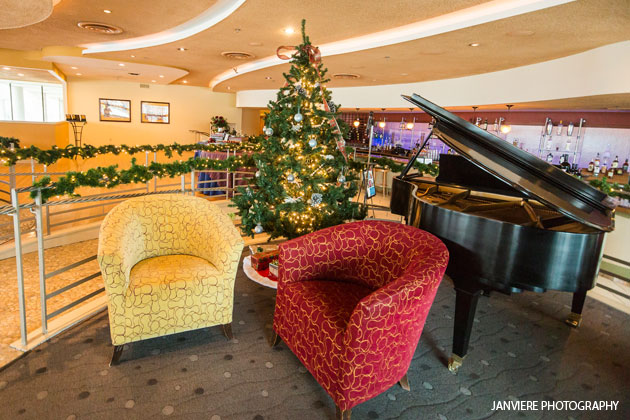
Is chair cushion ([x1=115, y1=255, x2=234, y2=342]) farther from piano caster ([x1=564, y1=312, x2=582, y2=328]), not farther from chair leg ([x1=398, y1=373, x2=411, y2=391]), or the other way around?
piano caster ([x1=564, y1=312, x2=582, y2=328])

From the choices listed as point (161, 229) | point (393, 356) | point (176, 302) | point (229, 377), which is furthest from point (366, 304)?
point (161, 229)

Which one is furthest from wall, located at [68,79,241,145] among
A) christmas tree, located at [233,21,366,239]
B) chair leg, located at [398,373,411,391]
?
chair leg, located at [398,373,411,391]

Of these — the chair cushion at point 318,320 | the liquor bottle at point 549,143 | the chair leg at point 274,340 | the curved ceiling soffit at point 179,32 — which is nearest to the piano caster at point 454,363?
the chair cushion at point 318,320

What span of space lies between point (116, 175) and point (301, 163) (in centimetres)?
204

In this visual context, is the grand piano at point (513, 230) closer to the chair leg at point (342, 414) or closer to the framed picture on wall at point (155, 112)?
the chair leg at point (342, 414)

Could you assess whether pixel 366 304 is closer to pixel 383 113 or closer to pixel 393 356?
pixel 393 356

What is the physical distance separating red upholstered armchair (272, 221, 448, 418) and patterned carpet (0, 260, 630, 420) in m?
0.18

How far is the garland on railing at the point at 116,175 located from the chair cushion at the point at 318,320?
1.95 metres

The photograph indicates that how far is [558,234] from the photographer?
6.48 ft

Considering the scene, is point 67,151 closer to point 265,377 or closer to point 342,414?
point 265,377

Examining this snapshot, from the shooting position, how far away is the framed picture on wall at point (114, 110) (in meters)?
14.8

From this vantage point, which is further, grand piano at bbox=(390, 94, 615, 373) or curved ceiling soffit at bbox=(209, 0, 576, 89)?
curved ceiling soffit at bbox=(209, 0, 576, 89)

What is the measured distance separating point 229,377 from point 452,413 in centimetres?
137

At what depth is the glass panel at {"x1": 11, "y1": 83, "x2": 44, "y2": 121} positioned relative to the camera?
44.8ft
